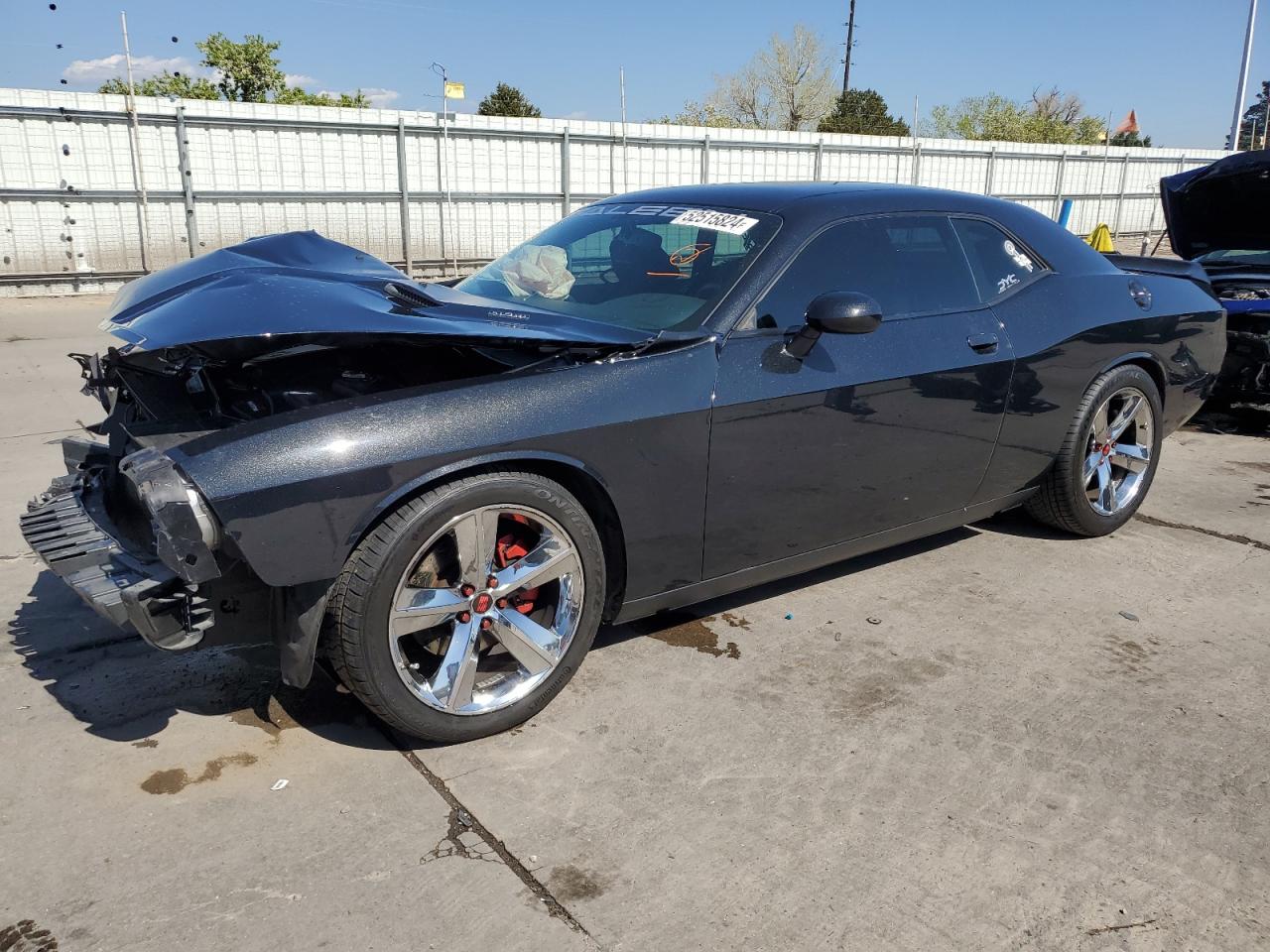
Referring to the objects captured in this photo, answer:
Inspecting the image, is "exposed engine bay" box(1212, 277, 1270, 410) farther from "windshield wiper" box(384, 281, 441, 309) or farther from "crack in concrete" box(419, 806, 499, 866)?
"crack in concrete" box(419, 806, 499, 866)

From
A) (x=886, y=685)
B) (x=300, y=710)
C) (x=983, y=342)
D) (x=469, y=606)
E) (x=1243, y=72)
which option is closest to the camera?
(x=469, y=606)

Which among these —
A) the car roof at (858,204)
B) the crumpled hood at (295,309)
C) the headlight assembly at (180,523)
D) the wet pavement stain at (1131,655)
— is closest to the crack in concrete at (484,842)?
the headlight assembly at (180,523)

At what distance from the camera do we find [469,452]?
2740mm

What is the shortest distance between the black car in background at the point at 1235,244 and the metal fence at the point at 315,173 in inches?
469

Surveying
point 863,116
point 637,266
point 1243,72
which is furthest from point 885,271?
point 863,116

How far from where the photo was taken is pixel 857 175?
21.4 m

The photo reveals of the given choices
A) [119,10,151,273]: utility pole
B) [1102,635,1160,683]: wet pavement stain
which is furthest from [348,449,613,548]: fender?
[119,10,151,273]: utility pole

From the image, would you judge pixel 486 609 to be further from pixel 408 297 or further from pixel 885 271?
pixel 885 271

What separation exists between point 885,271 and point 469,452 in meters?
1.89

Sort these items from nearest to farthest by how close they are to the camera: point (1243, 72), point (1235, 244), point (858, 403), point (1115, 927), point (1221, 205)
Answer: point (1115, 927) → point (858, 403) → point (1221, 205) → point (1235, 244) → point (1243, 72)

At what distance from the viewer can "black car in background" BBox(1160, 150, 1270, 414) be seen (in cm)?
674

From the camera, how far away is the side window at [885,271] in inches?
136

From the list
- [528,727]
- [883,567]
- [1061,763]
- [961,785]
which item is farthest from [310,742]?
[883,567]

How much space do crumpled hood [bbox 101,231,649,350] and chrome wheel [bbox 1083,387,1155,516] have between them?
260 centimetres
